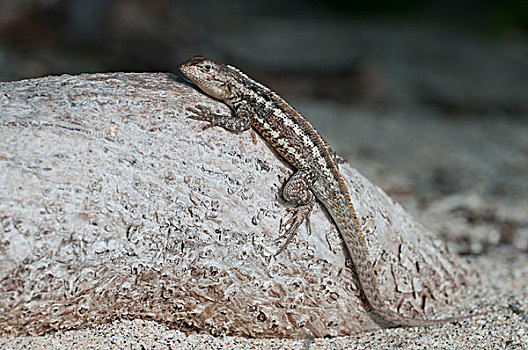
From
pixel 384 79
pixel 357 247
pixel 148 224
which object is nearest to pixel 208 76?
pixel 148 224

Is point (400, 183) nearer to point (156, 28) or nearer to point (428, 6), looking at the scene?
point (156, 28)

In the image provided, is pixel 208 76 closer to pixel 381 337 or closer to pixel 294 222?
pixel 294 222

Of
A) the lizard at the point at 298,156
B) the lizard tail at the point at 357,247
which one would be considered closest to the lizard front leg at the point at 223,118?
the lizard at the point at 298,156

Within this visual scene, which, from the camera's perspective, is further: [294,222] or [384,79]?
[384,79]

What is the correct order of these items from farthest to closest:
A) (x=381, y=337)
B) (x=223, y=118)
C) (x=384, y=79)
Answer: (x=384, y=79) → (x=381, y=337) → (x=223, y=118)

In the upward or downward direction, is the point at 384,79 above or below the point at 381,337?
above

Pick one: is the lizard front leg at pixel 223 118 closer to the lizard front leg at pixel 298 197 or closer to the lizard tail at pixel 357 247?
the lizard front leg at pixel 298 197

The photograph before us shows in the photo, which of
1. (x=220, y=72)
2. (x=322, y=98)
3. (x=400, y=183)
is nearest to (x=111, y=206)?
(x=220, y=72)
